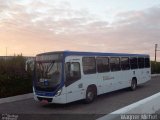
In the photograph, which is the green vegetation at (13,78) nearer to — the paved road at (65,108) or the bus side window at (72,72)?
the paved road at (65,108)

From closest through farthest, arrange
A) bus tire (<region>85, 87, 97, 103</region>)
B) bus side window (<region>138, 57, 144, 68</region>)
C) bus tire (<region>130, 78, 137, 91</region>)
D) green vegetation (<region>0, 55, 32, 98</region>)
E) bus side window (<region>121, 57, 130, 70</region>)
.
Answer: bus tire (<region>85, 87, 97, 103</region>) → green vegetation (<region>0, 55, 32, 98</region>) → bus side window (<region>121, 57, 130, 70</region>) → bus tire (<region>130, 78, 137, 91</region>) → bus side window (<region>138, 57, 144, 68</region>)

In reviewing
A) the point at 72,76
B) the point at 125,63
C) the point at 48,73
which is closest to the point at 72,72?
the point at 72,76

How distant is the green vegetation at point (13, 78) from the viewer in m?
18.4

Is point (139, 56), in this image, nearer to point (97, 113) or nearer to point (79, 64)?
point (79, 64)

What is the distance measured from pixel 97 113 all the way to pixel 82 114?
0.61m

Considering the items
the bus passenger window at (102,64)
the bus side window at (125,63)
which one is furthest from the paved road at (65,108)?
the bus side window at (125,63)

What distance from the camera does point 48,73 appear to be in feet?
49.7

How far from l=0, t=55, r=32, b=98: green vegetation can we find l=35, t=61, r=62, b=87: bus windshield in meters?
3.44

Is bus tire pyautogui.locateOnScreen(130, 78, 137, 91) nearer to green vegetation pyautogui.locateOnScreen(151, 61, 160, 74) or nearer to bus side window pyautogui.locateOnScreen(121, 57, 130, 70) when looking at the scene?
bus side window pyautogui.locateOnScreen(121, 57, 130, 70)

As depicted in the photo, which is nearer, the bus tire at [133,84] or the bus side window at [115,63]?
the bus side window at [115,63]

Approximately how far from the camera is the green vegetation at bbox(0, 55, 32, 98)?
18.4m

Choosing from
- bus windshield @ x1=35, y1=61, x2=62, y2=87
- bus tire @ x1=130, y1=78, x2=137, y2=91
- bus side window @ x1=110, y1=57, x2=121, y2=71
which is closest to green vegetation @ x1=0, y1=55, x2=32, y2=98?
bus windshield @ x1=35, y1=61, x2=62, y2=87

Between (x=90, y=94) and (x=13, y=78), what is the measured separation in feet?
17.2

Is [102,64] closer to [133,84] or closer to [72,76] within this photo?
[72,76]
